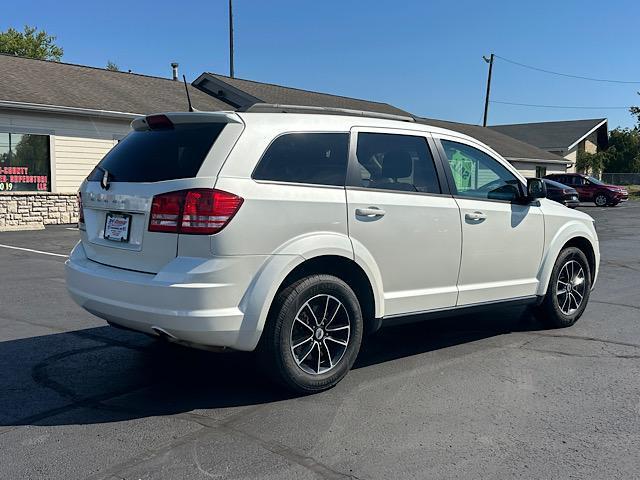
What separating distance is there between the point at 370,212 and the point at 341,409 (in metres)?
1.39

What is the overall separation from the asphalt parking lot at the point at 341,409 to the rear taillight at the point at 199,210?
1179mm

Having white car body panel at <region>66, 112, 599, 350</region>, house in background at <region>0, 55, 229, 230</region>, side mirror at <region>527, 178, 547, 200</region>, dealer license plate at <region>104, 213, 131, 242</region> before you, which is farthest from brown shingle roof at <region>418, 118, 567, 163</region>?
dealer license plate at <region>104, 213, 131, 242</region>

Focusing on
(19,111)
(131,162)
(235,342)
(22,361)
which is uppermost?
(19,111)

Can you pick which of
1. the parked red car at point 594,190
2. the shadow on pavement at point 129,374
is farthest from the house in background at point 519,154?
the shadow on pavement at point 129,374

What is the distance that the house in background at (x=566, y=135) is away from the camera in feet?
156

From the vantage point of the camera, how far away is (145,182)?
4.06 m

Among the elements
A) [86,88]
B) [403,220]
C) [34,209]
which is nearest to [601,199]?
[86,88]

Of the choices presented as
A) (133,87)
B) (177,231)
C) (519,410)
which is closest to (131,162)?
(177,231)

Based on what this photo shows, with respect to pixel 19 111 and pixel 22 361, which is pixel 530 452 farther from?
pixel 19 111

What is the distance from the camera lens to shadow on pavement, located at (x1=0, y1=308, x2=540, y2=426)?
3.97 m

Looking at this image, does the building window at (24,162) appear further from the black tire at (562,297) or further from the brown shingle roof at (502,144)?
the brown shingle roof at (502,144)

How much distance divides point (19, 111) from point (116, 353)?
13499 millimetres

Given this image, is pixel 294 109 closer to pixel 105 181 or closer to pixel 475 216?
pixel 105 181

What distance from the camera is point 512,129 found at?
182 ft
